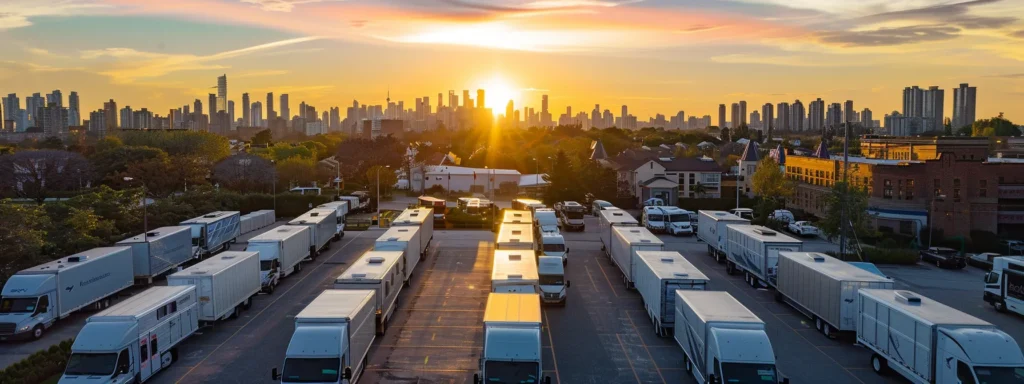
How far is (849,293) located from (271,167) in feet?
192

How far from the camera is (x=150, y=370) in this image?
19391mm

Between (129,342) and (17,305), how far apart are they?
8.63m

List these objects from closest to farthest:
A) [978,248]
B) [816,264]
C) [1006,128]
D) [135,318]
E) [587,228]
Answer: [135,318] < [816,264] < [978,248] < [587,228] < [1006,128]

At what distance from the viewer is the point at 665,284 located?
74.6 feet

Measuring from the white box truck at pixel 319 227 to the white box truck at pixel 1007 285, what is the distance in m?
30.9

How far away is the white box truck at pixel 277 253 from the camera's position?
30.6 meters

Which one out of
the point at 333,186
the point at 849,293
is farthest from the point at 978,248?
the point at 333,186

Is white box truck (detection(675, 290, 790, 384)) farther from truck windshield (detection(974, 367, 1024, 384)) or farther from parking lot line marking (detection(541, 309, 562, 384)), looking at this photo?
truck windshield (detection(974, 367, 1024, 384))

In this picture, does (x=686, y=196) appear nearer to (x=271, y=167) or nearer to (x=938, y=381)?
(x=271, y=167)

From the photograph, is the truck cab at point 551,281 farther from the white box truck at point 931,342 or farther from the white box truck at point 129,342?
the white box truck at point 129,342

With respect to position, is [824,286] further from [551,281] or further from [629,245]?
[551,281]

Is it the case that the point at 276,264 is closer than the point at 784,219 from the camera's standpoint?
Yes

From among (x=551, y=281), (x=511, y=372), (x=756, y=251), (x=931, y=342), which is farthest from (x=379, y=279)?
(x=756, y=251)

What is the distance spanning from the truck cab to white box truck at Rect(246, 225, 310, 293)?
11751 mm
